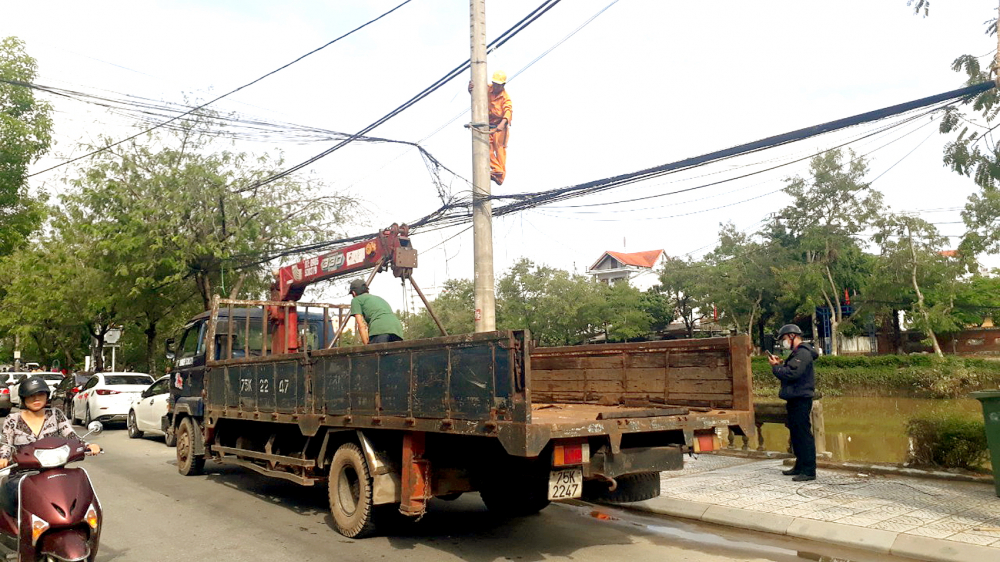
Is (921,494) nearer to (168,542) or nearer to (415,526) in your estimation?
(415,526)

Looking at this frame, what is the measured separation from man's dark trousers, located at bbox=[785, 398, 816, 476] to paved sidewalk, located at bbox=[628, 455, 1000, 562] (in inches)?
9.4

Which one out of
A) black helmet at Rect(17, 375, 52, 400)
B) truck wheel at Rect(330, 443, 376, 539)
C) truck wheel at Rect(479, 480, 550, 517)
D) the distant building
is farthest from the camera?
the distant building

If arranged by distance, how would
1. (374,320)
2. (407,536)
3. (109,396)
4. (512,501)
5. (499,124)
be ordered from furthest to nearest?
(109,396) → (499,124) → (374,320) → (512,501) → (407,536)

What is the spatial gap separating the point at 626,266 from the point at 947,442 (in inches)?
2198

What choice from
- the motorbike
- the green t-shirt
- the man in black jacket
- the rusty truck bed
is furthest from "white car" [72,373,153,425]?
the man in black jacket

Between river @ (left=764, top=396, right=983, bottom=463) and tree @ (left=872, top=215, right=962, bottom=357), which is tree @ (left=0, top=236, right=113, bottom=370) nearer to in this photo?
river @ (left=764, top=396, right=983, bottom=463)

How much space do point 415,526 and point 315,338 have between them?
15.0ft

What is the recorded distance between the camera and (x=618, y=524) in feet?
23.9

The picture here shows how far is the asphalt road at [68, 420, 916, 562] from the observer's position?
5.99 m

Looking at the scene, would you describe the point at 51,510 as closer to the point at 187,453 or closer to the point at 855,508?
the point at 187,453

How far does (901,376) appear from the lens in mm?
30812

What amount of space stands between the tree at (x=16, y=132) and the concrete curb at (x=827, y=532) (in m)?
18.6

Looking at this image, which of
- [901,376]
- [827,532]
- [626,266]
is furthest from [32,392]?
[626,266]

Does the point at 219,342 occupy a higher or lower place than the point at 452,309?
lower
